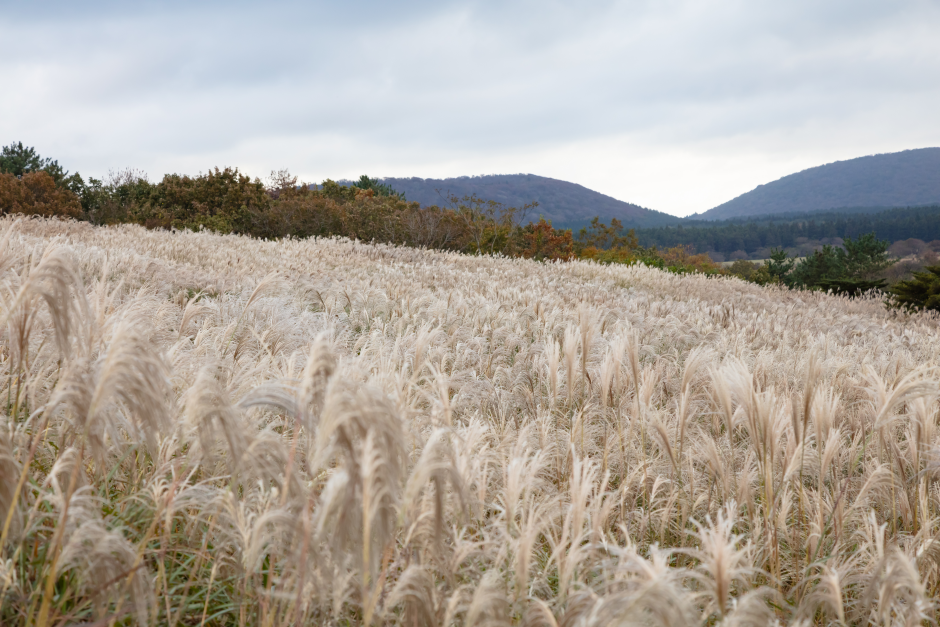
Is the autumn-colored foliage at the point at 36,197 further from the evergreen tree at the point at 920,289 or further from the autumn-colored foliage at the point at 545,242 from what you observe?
the evergreen tree at the point at 920,289

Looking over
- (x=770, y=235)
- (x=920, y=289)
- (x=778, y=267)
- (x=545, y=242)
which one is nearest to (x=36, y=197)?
(x=545, y=242)

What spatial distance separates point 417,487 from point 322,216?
84.6 feet

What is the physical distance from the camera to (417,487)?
1.12m

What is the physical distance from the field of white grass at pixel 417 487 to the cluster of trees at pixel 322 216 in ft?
51.6

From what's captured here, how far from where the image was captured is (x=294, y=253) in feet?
37.4

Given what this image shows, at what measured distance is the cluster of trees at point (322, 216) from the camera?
2478cm

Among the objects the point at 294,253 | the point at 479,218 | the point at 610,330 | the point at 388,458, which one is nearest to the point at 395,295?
the point at 610,330

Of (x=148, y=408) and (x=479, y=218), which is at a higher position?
(x=479, y=218)

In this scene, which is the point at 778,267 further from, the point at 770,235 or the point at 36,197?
the point at 770,235

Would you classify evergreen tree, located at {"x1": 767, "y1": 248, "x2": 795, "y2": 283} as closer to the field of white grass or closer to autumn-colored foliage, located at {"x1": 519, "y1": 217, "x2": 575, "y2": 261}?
autumn-colored foliage, located at {"x1": 519, "y1": 217, "x2": 575, "y2": 261}

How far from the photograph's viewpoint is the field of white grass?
4.04 ft

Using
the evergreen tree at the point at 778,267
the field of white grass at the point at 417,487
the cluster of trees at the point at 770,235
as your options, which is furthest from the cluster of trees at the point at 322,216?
the cluster of trees at the point at 770,235

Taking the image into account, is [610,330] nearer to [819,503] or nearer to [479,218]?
[819,503]

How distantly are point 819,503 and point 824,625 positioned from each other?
440 millimetres
